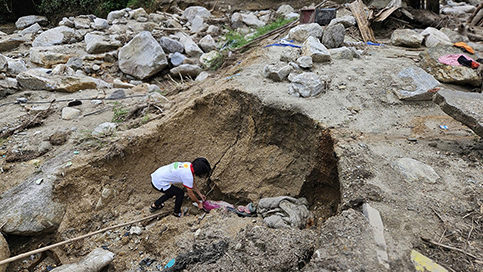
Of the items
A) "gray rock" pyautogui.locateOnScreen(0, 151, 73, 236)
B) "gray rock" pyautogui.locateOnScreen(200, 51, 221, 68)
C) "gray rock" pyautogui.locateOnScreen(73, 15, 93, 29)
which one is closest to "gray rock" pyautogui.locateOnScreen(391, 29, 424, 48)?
"gray rock" pyautogui.locateOnScreen(200, 51, 221, 68)

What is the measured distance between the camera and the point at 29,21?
11164 millimetres

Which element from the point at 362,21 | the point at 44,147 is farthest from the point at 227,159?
the point at 362,21

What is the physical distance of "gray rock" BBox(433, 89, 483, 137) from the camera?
2.84 m

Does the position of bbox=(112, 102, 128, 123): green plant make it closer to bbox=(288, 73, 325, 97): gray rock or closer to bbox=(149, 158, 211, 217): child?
bbox=(149, 158, 211, 217): child

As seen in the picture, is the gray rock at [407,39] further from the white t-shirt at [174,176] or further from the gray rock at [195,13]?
the gray rock at [195,13]

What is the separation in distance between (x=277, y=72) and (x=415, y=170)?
2348 millimetres

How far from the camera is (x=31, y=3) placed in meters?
12.6

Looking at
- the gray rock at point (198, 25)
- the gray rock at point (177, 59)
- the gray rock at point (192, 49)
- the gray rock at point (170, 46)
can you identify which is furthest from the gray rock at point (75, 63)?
the gray rock at point (198, 25)

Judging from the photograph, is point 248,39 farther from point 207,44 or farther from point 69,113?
point 69,113

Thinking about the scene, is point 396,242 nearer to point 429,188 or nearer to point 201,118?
point 429,188

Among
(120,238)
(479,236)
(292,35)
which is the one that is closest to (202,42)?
(292,35)

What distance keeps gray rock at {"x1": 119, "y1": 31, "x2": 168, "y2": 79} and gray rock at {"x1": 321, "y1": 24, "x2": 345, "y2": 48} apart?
4.08m

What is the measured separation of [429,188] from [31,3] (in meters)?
16.1

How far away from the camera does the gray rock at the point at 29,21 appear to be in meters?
10.9
